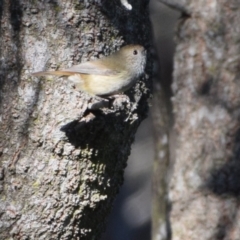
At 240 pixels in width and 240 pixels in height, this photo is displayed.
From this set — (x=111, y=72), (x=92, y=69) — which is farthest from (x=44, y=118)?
(x=111, y=72)

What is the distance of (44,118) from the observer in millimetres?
3121

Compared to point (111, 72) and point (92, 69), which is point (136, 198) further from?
point (92, 69)

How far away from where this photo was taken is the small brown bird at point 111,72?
10.3ft

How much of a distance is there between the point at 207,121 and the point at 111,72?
6.74ft

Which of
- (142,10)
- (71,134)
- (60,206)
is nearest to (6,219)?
(60,206)

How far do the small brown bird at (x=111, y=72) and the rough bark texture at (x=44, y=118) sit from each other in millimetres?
60

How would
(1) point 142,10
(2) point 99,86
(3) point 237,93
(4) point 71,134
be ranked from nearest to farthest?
(4) point 71,134 → (2) point 99,86 → (1) point 142,10 → (3) point 237,93

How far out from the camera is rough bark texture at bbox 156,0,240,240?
5.22 metres

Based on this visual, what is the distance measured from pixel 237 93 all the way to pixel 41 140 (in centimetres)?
244

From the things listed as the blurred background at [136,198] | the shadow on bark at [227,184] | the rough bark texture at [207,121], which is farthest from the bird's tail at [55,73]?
the blurred background at [136,198]

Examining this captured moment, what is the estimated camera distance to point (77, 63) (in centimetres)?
317

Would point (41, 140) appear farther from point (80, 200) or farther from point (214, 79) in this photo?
point (214, 79)

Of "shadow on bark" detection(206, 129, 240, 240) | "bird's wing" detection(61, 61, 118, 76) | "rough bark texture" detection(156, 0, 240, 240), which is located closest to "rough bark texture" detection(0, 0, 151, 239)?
"bird's wing" detection(61, 61, 118, 76)

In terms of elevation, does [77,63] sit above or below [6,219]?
above
